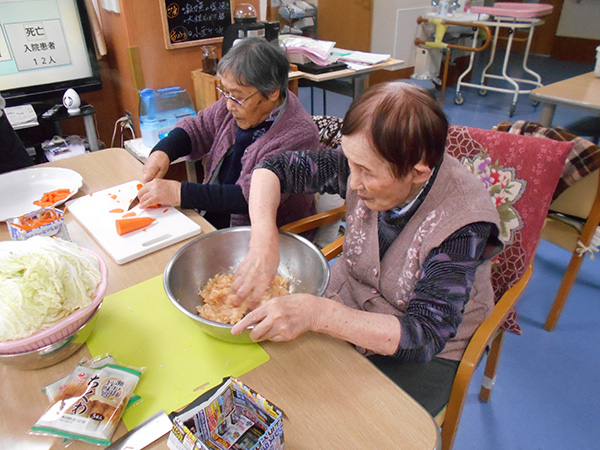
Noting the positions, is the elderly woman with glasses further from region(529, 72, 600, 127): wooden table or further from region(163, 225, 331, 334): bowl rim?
region(529, 72, 600, 127): wooden table

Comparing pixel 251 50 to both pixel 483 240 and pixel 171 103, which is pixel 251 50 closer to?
pixel 483 240

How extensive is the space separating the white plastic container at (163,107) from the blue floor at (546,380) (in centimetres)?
163

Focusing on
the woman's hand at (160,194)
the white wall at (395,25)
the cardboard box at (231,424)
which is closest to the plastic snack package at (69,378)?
the cardboard box at (231,424)

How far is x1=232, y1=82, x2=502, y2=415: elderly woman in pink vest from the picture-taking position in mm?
876

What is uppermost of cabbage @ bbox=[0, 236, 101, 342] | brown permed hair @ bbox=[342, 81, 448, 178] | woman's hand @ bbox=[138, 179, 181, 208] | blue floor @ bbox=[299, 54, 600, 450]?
brown permed hair @ bbox=[342, 81, 448, 178]

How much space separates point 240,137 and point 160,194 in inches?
17.3

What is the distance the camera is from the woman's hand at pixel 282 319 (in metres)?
0.83

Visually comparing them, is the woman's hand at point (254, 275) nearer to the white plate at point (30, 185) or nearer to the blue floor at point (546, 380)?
the white plate at point (30, 185)

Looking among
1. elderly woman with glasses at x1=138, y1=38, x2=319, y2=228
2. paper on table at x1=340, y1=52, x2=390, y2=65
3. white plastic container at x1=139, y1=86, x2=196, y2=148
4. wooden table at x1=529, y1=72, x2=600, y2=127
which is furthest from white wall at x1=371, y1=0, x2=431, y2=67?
elderly woman with glasses at x1=138, y1=38, x2=319, y2=228

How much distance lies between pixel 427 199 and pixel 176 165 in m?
2.03

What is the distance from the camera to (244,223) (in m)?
1.68

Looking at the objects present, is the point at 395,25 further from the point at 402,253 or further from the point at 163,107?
the point at 402,253

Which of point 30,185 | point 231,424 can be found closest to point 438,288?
point 231,424

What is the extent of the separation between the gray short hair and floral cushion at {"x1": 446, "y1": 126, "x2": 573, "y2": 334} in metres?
0.65
